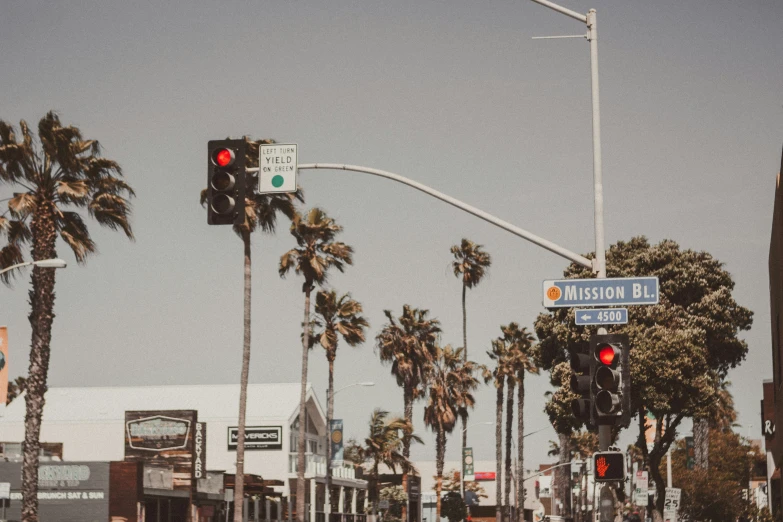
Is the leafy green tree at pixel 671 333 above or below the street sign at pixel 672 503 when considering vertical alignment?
above

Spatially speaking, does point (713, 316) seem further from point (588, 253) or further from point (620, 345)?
point (620, 345)

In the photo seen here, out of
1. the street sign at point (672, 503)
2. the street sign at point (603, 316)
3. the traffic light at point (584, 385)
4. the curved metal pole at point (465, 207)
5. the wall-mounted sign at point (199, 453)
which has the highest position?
the curved metal pole at point (465, 207)

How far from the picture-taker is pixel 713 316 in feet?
154

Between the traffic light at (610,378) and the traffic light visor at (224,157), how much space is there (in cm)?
540

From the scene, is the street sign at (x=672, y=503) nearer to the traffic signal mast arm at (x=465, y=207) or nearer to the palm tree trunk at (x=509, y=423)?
the traffic signal mast arm at (x=465, y=207)

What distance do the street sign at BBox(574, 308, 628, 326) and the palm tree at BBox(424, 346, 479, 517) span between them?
66123 mm

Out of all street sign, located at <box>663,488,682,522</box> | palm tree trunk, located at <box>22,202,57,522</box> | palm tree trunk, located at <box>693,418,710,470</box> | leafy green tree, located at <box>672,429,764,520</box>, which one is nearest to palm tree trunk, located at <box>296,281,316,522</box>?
palm tree trunk, located at <box>22,202,57,522</box>

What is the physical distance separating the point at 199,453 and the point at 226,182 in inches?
1645

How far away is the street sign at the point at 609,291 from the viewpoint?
15.5 meters

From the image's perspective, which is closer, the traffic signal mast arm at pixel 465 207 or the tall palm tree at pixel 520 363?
the traffic signal mast arm at pixel 465 207

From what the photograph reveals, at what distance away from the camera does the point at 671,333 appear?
45.7 metres

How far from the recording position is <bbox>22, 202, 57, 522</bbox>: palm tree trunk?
109 feet

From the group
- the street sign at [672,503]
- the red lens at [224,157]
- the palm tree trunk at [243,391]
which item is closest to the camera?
the red lens at [224,157]

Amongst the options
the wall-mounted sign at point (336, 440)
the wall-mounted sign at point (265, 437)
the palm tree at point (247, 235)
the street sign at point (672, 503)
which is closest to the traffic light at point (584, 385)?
the street sign at point (672, 503)
